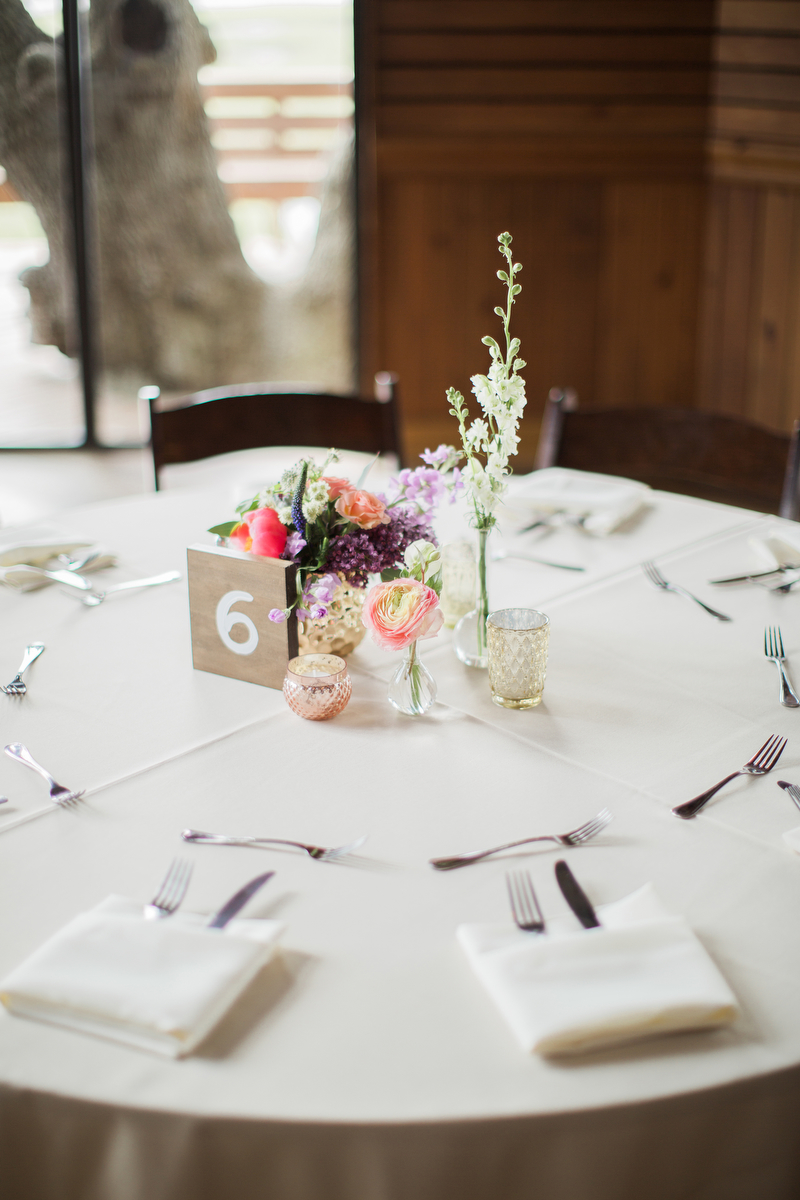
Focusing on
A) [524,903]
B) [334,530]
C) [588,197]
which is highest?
[588,197]

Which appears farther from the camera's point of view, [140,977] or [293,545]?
[293,545]

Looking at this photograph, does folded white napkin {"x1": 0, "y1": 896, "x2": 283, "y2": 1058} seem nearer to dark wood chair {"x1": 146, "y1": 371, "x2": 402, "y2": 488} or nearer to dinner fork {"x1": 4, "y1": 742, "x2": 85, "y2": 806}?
dinner fork {"x1": 4, "y1": 742, "x2": 85, "y2": 806}

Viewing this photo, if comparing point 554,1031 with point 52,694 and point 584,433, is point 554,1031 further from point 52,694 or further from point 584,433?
point 584,433

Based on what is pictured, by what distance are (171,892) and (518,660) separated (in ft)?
1.54

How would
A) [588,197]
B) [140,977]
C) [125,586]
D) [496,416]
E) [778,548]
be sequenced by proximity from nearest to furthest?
[140,977] < [496,416] < [125,586] < [778,548] < [588,197]

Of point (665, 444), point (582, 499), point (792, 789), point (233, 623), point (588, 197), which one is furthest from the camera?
point (588, 197)

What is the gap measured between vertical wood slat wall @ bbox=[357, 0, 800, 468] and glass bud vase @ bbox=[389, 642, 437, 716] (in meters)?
3.29

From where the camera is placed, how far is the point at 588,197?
14.2 ft

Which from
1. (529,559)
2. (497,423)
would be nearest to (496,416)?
(497,423)

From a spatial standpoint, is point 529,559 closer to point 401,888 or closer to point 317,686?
point 317,686

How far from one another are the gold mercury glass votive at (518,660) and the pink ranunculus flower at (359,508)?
0.17m

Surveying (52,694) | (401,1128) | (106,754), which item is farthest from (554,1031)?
(52,694)

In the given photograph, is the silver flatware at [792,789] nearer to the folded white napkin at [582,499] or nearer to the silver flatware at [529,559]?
the silver flatware at [529,559]

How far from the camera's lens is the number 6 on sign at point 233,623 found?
120cm
